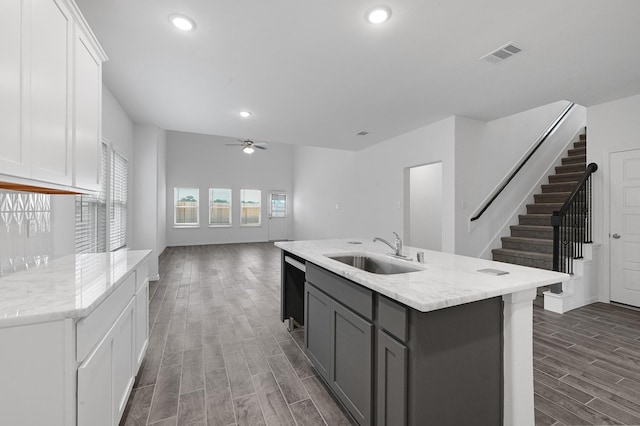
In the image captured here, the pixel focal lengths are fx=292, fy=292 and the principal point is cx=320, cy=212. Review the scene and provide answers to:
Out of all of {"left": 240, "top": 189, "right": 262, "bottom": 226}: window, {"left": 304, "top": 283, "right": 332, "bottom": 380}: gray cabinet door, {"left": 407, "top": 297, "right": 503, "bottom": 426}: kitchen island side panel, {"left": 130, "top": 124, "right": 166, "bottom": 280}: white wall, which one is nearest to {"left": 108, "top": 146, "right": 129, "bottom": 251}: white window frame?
{"left": 130, "top": 124, "right": 166, "bottom": 280}: white wall

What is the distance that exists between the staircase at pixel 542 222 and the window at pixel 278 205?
8.20 metres

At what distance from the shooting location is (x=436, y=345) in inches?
51.4

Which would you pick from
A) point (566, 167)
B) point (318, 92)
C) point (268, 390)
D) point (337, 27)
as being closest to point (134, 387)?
point (268, 390)

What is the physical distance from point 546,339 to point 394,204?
135 inches

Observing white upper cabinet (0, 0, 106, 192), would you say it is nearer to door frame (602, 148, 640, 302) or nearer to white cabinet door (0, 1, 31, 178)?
white cabinet door (0, 1, 31, 178)

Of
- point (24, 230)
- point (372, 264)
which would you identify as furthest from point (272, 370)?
point (24, 230)

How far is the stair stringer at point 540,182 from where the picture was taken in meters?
5.05

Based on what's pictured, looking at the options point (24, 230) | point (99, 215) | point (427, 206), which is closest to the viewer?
point (24, 230)

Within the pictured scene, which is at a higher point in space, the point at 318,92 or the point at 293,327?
the point at 318,92

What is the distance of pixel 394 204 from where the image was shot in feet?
19.2

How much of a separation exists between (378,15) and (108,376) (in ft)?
9.11

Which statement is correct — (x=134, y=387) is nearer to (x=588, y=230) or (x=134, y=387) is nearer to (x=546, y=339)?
(x=546, y=339)

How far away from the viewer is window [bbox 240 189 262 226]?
11.1 m

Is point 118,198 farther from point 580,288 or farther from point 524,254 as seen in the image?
point 580,288
